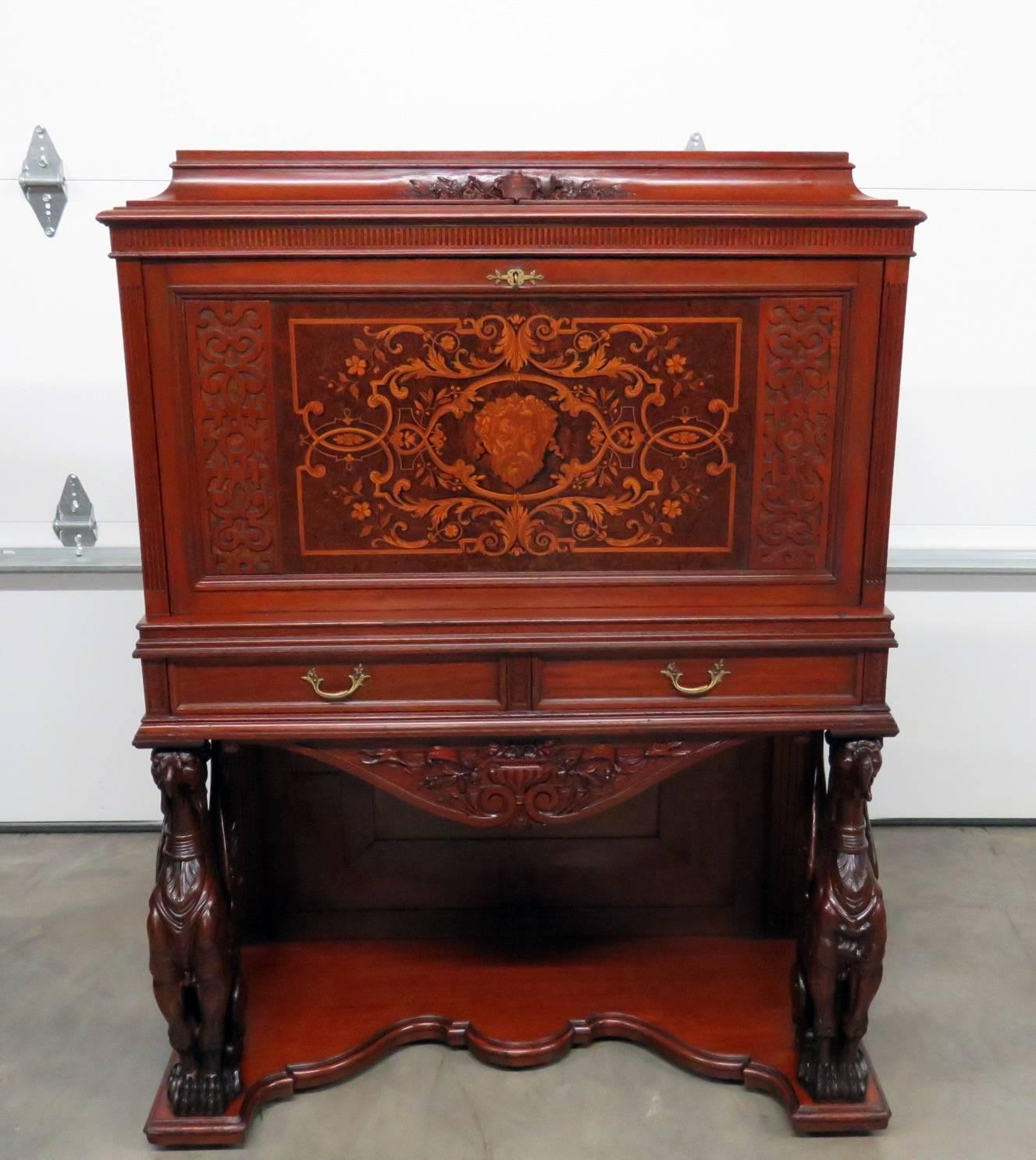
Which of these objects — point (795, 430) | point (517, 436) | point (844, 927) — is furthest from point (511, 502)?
point (844, 927)

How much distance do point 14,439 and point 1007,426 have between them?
2261 millimetres

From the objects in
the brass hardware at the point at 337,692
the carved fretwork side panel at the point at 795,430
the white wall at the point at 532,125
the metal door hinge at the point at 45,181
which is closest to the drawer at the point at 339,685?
the brass hardware at the point at 337,692

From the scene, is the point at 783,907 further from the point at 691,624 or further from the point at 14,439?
the point at 14,439

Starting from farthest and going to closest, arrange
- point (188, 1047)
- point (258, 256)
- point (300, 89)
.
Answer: point (300, 89), point (188, 1047), point (258, 256)

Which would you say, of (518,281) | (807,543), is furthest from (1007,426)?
(518,281)

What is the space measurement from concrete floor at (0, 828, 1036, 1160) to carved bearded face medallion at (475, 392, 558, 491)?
1.05 m

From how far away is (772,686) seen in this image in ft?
5.79

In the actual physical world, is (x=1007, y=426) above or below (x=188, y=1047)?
above

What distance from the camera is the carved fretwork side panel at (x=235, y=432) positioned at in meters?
1.63

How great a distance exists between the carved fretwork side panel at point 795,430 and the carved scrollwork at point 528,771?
34 cm

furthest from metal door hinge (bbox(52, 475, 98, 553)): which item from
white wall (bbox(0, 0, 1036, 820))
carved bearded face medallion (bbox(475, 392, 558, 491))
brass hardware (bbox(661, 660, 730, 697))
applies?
brass hardware (bbox(661, 660, 730, 697))

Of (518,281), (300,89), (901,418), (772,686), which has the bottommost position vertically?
(772,686)

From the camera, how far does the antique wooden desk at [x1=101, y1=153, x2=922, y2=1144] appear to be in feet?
5.32

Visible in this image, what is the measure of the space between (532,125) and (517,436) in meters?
1.10
